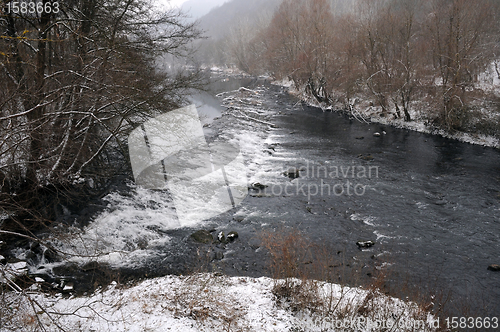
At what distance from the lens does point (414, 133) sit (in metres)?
18.5

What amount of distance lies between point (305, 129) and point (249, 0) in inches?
6418

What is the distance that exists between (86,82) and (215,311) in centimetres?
650

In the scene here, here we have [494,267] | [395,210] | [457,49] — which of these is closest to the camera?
[494,267]

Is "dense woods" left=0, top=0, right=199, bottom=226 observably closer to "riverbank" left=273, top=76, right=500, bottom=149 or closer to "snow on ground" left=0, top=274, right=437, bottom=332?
"snow on ground" left=0, top=274, right=437, bottom=332

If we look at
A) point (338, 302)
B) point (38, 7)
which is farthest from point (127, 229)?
point (38, 7)

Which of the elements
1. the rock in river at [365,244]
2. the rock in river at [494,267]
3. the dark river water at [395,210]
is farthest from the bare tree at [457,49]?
the rock in river at [365,244]

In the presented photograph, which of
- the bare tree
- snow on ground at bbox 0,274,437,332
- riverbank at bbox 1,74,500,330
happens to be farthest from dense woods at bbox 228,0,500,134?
snow on ground at bbox 0,274,437,332

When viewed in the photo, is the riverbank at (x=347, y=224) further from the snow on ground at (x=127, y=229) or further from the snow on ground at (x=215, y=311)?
the snow on ground at (x=215, y=311)

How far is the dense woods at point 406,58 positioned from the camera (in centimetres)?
1686

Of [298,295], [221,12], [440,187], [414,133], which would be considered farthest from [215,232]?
[221,12]

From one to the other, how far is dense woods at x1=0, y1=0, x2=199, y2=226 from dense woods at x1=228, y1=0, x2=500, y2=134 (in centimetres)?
1454

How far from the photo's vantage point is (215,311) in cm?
539

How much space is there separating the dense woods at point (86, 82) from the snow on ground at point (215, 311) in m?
3.35

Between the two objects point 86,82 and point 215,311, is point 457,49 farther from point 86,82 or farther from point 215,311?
point 215,311
